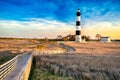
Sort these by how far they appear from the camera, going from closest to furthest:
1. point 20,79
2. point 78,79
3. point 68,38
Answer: point 20,79 < point 78,79 < point 68,38

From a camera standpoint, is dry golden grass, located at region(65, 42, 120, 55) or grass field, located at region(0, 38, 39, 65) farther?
dry golden grass, located at region(65, 42, 120, 55)

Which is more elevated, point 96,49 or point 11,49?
point 11,49

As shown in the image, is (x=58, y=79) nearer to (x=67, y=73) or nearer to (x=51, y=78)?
(x=51, y=78)

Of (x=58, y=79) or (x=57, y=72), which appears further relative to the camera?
(x=57, y=72)

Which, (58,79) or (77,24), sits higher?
(77,24)

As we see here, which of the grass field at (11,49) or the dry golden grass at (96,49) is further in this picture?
the dry golden grass at (96,49)

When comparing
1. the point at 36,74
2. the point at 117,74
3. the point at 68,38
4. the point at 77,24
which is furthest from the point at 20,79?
the point at 68,38

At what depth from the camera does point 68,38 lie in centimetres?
7756

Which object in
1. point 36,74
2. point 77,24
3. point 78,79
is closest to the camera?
point 78,79

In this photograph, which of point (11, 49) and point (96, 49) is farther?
point (96, 49)

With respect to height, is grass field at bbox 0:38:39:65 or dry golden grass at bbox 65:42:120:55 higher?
grass field at bbox 0:38:39:65

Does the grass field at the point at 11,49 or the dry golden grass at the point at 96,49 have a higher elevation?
the grass field at the point at 11,49

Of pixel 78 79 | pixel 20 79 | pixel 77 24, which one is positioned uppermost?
pixel 77 24

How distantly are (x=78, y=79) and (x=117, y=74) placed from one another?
90.3 inches
